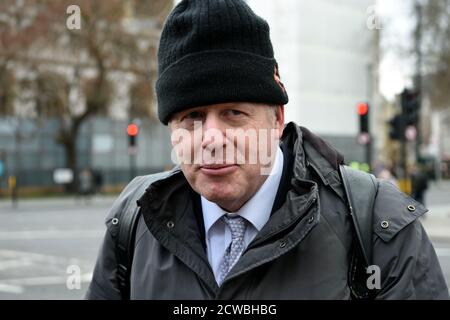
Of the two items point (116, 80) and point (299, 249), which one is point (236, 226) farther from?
point (116, 80)

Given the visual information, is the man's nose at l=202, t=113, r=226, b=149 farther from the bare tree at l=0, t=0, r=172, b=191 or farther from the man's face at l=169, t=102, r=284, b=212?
the bare tree at l=0, t=0, r=172, b=191

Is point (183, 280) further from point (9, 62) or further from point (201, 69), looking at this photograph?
point (9, 62)

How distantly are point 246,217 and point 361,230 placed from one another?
329mm

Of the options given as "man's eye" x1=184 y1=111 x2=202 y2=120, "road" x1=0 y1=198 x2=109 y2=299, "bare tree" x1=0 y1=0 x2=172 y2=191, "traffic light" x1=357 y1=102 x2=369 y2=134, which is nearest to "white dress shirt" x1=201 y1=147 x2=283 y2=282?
"man's eye" x1=184 y1=111 x2=202 y2=120

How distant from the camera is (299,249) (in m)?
1.91

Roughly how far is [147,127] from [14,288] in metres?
26.0

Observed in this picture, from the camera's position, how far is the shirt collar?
2.05 metres

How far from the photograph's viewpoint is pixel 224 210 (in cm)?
210

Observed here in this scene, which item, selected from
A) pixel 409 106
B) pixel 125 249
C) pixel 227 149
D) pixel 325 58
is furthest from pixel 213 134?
pixel 325 58

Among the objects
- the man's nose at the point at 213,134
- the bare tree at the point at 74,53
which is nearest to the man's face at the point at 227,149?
the man's nose at the point at 213,134

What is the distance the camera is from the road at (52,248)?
364 inches

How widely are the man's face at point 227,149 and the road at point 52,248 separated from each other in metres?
3.05

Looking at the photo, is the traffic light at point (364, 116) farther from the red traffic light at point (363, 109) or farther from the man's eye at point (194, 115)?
the man's eye at point (194, 115)
